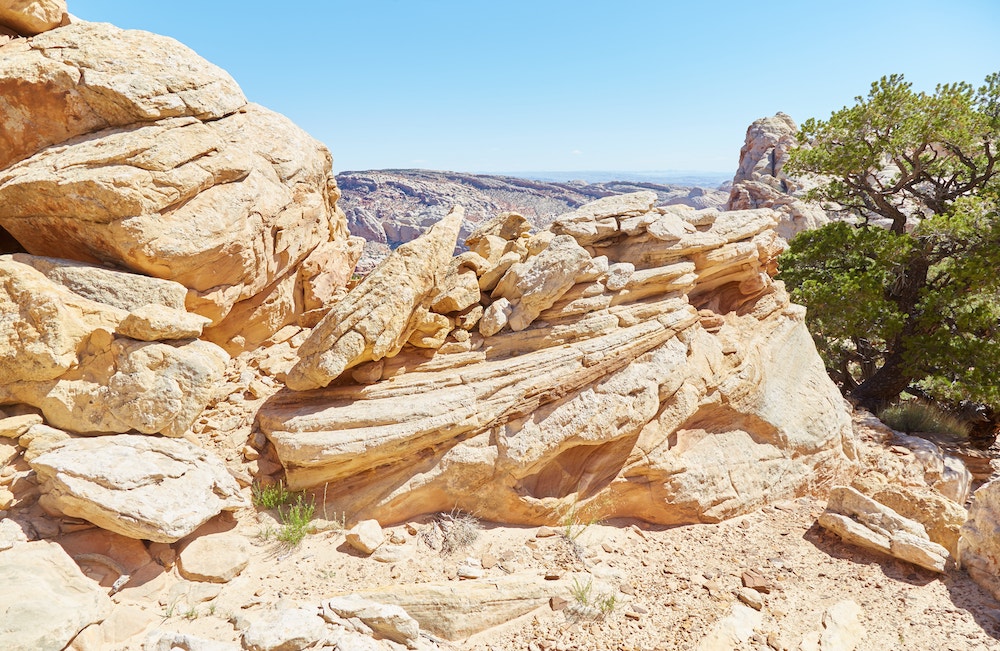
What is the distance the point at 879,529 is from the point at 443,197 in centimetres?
13198

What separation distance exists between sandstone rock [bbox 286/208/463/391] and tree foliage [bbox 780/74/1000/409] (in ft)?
39.4

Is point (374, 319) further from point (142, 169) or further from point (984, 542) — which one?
point (984, 542)

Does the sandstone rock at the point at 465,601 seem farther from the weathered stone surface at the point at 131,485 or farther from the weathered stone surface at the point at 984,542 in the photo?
the weathered stone surface at the point at 984,542

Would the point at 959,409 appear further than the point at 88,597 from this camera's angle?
Yes

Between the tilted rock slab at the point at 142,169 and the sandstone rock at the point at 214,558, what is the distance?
3531mm

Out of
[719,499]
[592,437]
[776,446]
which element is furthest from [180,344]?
[776,446]

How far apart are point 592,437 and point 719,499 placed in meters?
2.81

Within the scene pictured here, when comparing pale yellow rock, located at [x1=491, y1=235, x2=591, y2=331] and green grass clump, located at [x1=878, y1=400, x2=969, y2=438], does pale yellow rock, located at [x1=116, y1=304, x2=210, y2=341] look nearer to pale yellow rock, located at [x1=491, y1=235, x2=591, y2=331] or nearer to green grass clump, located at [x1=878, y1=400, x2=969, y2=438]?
pale yellow rock, located at [x1=491, y1=235, x2=591, y2=331]

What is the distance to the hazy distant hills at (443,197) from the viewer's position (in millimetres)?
111312

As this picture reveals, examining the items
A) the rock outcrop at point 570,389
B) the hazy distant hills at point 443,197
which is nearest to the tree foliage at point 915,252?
the rock outcrop at point 570,389

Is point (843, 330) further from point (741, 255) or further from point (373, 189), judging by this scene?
point (373, 189)

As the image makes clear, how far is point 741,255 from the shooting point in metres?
11.0

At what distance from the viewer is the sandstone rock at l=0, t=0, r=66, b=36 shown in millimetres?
8344

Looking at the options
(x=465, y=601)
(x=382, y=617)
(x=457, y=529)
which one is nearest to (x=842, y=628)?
(x=465, y=601)
